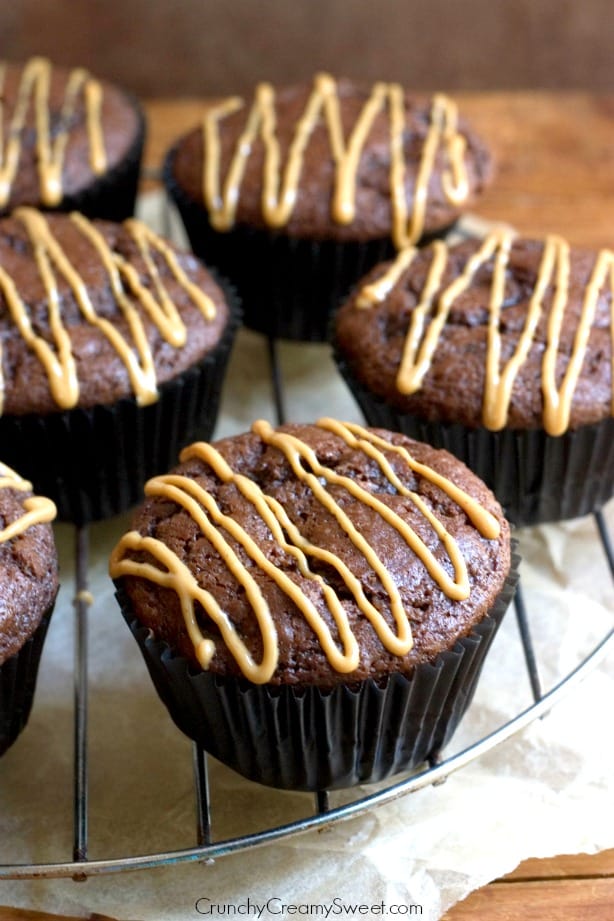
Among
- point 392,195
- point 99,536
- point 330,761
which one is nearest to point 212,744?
point 330,761

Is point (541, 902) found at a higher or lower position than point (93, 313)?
lower

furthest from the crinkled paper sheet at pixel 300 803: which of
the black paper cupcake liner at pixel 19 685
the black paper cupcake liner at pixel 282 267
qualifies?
the black paper cupcake liner at pixel 282 267

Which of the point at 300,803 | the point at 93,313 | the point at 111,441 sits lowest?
the point at 300,803

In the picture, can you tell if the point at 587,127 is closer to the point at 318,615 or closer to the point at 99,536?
the point at 99,536

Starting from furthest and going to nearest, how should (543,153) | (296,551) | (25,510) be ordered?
(543,153), (25,510), (296,551)

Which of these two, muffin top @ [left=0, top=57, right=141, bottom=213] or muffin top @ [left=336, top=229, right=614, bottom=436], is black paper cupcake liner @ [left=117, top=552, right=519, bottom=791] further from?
muffin top @ [left=0, top=57, right=141, bottom=213]

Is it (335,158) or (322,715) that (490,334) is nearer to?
(335,158)

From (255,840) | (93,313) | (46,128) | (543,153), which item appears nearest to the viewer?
(255,840)

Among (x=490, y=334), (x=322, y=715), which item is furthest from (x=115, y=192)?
(x=322, y=715)
